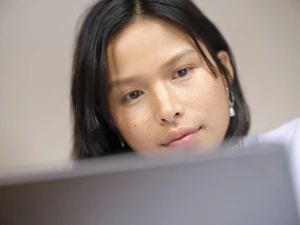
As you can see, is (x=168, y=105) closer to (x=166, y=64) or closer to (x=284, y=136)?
(x=166, y=64)

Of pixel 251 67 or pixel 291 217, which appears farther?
pixel 251 67

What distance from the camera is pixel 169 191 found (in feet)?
1.57

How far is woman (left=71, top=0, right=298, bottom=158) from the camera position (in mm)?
698

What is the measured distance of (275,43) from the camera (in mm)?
738

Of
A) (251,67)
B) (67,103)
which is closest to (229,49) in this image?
(251,67)

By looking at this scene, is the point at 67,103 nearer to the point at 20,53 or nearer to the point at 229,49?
the point at 20,53

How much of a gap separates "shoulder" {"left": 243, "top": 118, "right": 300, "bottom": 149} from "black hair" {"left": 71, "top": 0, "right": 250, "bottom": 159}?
0.10ft

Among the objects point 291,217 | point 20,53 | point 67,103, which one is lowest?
point 291,217

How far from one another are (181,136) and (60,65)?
0.27 metres

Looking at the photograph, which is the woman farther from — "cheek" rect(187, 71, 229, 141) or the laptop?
the laptop

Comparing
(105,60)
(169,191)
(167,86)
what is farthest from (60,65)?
(169,191)

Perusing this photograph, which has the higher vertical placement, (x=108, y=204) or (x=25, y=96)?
(x=25, y=96)

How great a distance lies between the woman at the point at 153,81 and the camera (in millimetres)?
698

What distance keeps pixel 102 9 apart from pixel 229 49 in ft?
0.79
